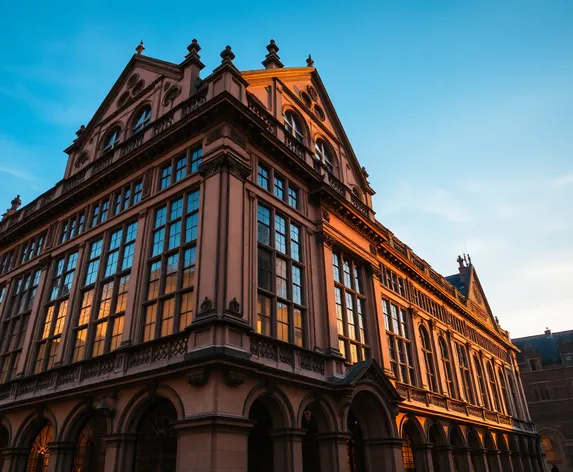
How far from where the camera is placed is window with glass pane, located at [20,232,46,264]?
26125 mm

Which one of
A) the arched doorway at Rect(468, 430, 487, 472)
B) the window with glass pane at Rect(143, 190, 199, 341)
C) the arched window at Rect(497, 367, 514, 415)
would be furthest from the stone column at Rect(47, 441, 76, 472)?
the arched window at Rect(497, 367, 514, 415)

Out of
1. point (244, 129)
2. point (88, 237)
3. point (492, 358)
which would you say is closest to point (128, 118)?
point (88, 237)

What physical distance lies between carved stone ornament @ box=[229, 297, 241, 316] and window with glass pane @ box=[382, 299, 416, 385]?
13753mm

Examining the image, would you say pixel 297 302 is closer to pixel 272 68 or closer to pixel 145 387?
pixel 145 387

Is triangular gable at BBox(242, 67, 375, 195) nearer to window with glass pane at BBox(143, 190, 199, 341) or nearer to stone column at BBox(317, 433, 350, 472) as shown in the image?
window with glass pane at BBox(143, 190, 199, 341)

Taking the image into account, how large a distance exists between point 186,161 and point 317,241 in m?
7.00

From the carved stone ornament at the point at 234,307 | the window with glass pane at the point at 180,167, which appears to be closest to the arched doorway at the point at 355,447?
the carved stone ornament at the point at 234,307

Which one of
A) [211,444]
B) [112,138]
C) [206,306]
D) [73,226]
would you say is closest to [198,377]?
[211,444]

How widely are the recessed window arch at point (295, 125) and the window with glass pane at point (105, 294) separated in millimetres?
9316

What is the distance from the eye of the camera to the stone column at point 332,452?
17.2 metres

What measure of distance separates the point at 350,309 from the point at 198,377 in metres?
11.1

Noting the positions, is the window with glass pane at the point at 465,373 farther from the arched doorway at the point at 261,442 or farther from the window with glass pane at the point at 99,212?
the window with glass pane at the point at 99,212

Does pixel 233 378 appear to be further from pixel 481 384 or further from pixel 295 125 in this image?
pixel 481 384

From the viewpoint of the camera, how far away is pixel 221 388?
13.6m
